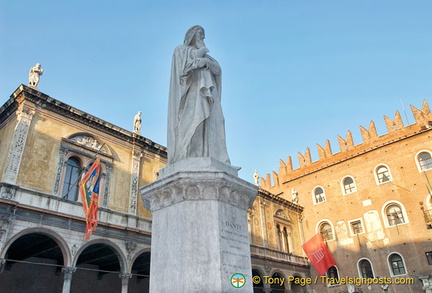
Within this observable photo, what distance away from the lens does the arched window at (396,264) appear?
2278 cm

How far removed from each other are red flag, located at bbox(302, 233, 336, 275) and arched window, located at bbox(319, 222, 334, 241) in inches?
72.6

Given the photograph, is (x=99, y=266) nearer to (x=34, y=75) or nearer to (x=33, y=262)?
(x=33, y=262)

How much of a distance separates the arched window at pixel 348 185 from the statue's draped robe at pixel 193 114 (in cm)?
2472

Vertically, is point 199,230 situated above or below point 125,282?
below

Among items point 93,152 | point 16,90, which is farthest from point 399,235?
point 16,90

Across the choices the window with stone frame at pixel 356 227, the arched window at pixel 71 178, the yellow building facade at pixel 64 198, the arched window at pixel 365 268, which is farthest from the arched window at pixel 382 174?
the arched window at pixel 71 178

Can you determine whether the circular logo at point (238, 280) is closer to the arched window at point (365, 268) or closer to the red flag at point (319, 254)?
the red flag at point (319, 254)

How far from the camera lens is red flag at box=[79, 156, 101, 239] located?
43.8 feet

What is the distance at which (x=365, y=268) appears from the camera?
24578 millimetres

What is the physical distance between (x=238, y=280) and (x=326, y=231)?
2617 cm

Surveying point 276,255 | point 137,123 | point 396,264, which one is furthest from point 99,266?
point 396,264

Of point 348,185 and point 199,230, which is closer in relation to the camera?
point 199,230

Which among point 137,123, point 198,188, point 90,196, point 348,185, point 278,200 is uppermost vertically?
point 137,123

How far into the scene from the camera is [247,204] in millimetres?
4207
